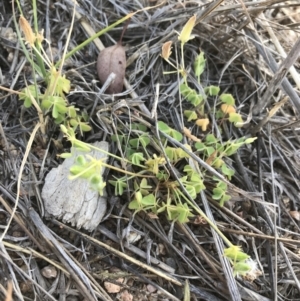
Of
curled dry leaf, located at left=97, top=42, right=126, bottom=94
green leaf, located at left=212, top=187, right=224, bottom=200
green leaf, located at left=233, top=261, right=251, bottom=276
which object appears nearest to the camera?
green leaf, located at left=233, top=261, right=251, bottom=276

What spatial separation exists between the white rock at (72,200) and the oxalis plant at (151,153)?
0.15ft

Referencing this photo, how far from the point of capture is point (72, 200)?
1.30m

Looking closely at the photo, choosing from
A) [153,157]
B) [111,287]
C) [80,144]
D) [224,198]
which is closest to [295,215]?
[224,198]

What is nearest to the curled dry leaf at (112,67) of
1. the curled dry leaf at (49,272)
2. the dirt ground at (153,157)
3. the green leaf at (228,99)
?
the dirt ground at (153,157)

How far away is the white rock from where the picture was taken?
4.23 feet

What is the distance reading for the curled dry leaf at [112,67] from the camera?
1.45 metres

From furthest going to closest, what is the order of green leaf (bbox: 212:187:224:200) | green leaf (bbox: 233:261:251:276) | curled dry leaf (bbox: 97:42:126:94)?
curled dry leaf (bbox: 97:42:126:94)
green leaf (bbox: 212:187:224:200)
green leaf (bbox: 233:261:251:276)

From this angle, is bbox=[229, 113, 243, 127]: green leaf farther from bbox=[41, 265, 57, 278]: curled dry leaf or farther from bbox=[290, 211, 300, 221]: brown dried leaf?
bbox=[41, 265, 57, 278]: curled dry leaf

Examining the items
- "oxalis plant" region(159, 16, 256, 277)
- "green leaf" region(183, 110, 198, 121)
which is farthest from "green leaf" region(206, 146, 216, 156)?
"green leaf" region(183, 110, 198, 121)

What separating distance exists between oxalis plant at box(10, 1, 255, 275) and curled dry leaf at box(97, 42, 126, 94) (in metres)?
0.13

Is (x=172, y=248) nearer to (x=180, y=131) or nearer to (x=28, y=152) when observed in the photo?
(x=180, y=131)

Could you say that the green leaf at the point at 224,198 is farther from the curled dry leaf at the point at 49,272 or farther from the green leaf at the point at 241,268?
the curled dry leaf at the point at 49,272

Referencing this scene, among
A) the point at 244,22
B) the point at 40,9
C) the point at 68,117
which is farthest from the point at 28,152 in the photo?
the point at 244,22

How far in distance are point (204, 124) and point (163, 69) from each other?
256 millimetres
